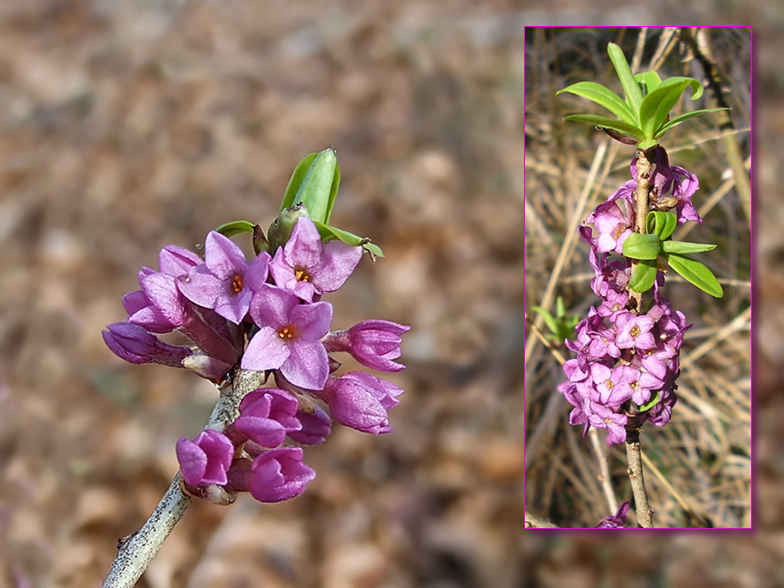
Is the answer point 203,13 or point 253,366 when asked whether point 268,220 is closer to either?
point 203,13

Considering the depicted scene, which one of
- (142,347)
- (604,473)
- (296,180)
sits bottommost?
(604,473)

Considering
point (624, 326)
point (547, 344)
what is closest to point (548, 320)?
point (547, 344)

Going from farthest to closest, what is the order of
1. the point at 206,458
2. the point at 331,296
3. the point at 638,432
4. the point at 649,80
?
1. the point at 331,296
2. the point at 638,432
3. the point at 649,80
4. the point at 206,458

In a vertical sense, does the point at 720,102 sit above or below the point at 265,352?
above

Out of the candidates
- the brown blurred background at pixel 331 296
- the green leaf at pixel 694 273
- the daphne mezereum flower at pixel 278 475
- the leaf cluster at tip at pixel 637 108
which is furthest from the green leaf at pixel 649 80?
the brown blurred background at pixel 331 296

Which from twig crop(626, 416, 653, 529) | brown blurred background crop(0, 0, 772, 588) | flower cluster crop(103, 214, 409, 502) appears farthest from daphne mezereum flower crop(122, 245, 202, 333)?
brown blurred background crop(0, 0, 772, 588)

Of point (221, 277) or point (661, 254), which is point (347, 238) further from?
point (661, 254)

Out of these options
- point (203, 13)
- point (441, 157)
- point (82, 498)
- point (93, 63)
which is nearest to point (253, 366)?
point (82, 498)
